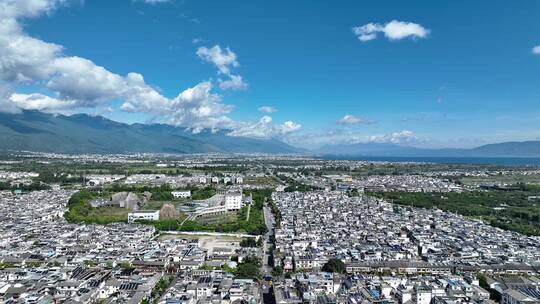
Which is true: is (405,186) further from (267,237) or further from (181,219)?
(181,219)

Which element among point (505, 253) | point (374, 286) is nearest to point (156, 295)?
point (374, 286)

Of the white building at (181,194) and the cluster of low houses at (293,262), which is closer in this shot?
the cluster of low houses at (293,262)

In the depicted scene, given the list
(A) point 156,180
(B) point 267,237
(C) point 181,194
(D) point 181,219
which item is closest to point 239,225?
(B) point 267,237

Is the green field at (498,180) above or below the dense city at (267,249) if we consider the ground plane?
above

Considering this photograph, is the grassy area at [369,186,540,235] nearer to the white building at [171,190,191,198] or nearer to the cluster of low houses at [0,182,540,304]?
the cluster of low houses at [0,182,540,304]

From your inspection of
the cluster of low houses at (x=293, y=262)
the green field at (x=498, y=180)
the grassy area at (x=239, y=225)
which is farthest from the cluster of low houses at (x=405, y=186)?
the grassy area at (x=239, y=225)

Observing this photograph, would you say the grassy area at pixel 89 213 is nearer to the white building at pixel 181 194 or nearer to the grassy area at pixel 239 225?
the grassy area at pixel 239 225

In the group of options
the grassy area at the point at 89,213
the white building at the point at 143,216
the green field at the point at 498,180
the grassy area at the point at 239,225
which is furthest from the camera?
the green field at the point at 498,180

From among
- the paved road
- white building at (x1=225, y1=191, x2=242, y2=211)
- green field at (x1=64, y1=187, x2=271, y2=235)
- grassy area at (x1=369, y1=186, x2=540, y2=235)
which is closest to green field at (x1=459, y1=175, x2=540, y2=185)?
grassy area at (x1=369, y1=186, x2=540, y2=235)

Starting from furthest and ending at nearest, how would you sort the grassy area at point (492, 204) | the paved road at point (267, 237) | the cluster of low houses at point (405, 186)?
the cluster of low houses at point (405, 186) → the grassy area at point (492, 204) → the paved road at point (267, 237)
